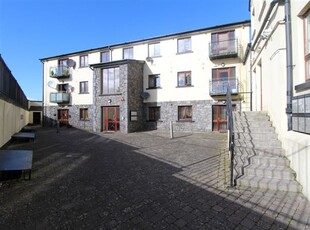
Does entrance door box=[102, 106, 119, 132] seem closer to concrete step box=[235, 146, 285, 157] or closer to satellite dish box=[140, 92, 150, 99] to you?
satellite dish box=[140, 92, 150, 99]

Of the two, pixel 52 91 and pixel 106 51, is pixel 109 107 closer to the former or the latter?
pixel 106 51

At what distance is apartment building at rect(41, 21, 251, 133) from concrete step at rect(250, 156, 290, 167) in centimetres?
1023

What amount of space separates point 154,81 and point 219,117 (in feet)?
21.2

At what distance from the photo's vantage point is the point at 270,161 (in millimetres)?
4785

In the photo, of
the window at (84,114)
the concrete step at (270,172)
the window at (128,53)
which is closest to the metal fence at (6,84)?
the concrete step at (270,172)

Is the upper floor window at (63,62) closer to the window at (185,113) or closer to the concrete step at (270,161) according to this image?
the window at (185,113)

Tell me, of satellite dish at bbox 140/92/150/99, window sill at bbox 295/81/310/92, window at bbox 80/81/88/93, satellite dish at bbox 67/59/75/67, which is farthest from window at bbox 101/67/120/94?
window sill at bbox 295/81/310/92

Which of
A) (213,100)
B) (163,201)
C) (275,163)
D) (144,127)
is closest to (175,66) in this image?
(213,100)

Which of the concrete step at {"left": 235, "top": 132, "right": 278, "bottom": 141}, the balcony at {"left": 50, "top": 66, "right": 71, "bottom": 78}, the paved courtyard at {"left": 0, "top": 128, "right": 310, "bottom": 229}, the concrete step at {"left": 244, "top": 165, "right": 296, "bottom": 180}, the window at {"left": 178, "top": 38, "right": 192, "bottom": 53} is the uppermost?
the window at {"left": 178, "top": 38, "right": 192, "bottom": 53}

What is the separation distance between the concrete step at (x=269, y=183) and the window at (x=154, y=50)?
15103 millimetres

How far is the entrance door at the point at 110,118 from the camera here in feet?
56.3

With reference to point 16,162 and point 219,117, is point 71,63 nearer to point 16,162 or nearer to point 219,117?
point 219,117

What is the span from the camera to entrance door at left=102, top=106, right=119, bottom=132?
676 inches

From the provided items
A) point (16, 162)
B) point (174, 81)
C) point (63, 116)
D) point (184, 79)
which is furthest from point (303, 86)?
point (63, 116)
